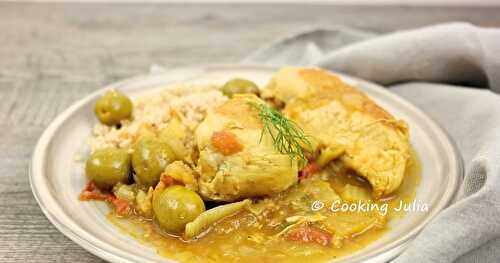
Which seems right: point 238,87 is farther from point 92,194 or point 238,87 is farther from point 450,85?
point 450,85

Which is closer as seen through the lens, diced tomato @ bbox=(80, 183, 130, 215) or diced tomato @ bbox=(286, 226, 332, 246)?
diced tomato @ bbox=(286, 226, 332, 246)

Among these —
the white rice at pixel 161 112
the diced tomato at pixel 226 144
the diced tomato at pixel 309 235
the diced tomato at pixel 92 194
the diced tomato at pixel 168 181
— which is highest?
the diced tomato at pixel 226 144

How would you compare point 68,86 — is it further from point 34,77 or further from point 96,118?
point 96,118

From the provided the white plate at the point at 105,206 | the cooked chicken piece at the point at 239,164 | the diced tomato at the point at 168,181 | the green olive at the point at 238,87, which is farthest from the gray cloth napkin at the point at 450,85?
the diced tomato at the point at 168,181

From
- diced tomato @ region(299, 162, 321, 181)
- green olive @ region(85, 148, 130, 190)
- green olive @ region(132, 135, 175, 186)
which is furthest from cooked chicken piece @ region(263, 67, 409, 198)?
green olive @ region(85, 148, 130, 190)

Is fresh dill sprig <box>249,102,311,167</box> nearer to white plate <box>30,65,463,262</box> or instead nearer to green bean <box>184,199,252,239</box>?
green bean <box>184,199,252,239</box>

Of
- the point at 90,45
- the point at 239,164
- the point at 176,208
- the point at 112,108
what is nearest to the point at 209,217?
the point at 176,208

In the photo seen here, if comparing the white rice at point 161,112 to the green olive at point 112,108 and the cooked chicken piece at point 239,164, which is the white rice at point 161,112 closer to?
the green olive at point 112,108
